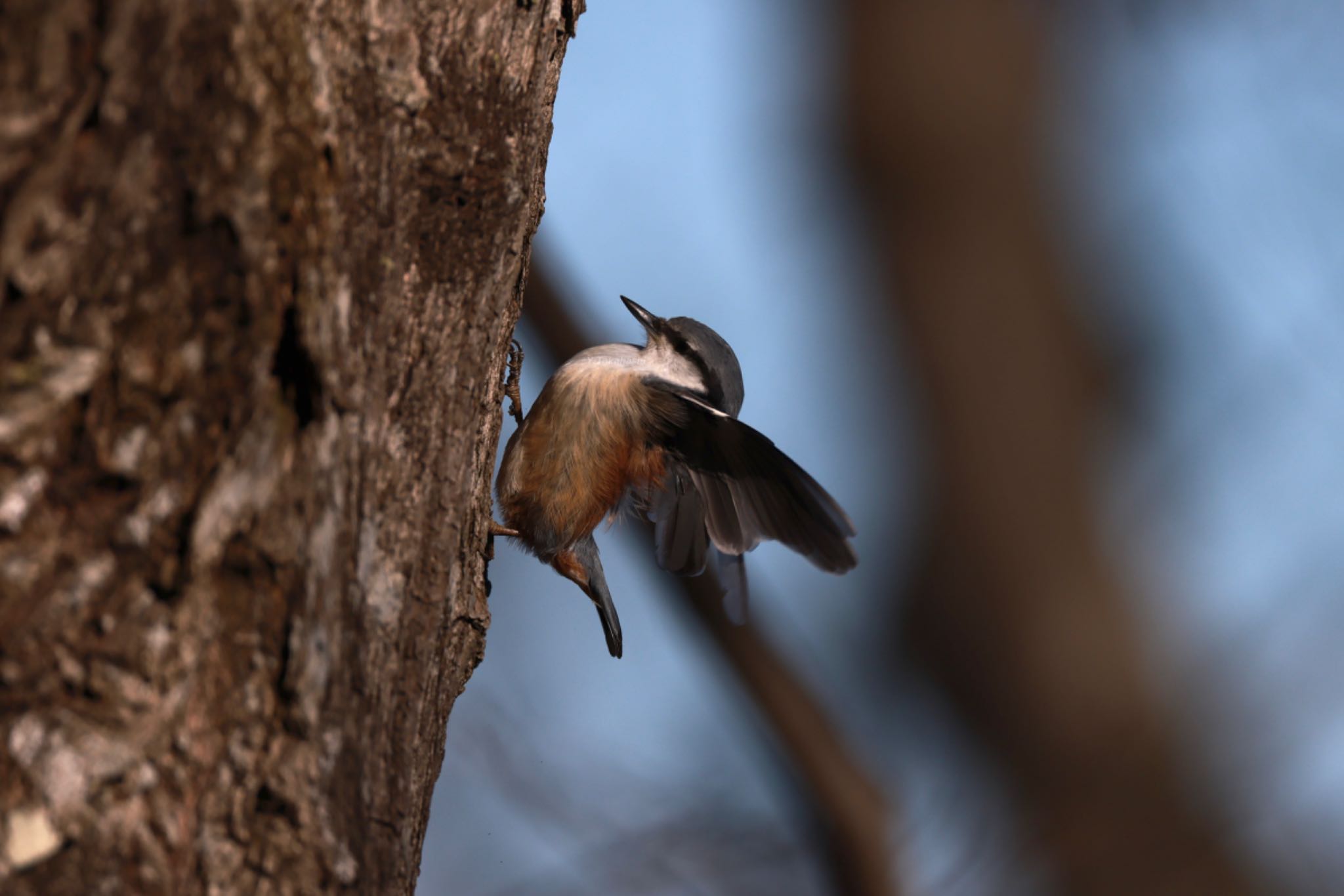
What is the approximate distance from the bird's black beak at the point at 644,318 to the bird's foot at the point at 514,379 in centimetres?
69

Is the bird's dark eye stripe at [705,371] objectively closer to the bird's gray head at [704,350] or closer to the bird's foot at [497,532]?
the bird's gray head at [704,350]

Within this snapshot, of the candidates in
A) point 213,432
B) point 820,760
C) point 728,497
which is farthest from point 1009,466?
point 213,432

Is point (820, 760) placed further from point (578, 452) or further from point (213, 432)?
point (213, 432)

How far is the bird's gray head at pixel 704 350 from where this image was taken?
3602mm

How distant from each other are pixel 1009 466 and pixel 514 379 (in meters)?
1.49

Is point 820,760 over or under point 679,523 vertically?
under

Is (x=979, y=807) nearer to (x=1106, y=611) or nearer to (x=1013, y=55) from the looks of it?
(x=1106, y=611)

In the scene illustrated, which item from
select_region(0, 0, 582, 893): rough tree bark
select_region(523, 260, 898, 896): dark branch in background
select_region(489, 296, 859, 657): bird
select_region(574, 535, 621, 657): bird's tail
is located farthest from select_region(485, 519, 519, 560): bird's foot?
select_region(0, 0, 582, 893): rough tree bark

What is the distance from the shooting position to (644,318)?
376 centimetres

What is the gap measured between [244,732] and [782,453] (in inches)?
56.4

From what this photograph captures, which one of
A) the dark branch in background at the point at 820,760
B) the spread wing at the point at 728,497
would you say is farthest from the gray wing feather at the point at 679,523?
the dark branch in background at the point at 820,760

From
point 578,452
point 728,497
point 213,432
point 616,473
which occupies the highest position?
point 213,432

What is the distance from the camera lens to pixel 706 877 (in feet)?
11.4

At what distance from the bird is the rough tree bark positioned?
4.86ft
